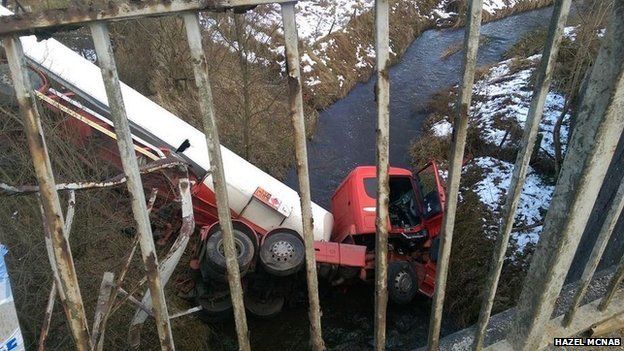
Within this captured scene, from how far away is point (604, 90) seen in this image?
1525 millimetres

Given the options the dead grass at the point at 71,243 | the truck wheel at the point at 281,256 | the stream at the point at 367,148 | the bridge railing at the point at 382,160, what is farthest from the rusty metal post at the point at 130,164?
the stream at the point at 367,148

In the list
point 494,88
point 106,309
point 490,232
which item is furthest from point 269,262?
point 494,88

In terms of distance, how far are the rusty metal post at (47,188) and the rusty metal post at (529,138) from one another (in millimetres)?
1393

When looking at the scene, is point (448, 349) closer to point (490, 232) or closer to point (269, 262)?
point (269, 262)

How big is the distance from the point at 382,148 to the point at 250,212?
609cm

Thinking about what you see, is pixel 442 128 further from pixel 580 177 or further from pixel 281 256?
pixel 580 177

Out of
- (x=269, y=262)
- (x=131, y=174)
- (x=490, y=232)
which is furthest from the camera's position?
(x=490, y=232)

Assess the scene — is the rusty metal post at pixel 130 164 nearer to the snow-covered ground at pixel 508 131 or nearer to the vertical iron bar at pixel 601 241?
the vertical iron bar at pixel 601 241

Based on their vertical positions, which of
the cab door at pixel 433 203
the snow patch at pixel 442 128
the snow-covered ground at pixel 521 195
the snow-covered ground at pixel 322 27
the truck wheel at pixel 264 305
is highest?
the snow-covered ground at pixel 322 27

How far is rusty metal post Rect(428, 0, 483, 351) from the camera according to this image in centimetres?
124

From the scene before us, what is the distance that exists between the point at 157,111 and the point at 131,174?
22.2 feet

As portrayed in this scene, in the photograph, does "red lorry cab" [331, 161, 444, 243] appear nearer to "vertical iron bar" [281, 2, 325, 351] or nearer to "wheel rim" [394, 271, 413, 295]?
"wheel rim" [394, 271, 413, 295]

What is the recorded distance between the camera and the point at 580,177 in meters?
1.62

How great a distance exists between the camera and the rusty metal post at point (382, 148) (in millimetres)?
1198
